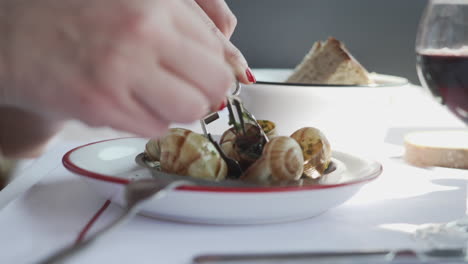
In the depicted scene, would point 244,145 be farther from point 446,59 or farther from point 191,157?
point 446,59

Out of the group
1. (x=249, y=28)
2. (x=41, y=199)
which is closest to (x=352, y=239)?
(x=41, y=199)

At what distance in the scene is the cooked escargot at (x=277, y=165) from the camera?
1.70 feet

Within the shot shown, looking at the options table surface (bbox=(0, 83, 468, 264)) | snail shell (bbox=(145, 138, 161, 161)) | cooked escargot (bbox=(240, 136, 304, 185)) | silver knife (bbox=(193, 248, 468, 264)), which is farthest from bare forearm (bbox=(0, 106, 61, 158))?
silver knife (bbox=(193, 248, 468, 264))

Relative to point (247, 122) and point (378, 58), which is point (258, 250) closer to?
point (247, 122)

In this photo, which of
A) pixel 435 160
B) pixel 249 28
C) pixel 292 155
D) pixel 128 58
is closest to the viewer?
pixel 128 58

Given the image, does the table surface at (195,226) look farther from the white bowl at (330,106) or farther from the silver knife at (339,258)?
the white bowl at (330,106)

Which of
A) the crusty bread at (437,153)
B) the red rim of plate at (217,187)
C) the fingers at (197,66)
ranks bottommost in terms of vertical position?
the crusty bread at (437,153)

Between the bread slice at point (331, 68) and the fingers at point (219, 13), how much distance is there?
0.26 m

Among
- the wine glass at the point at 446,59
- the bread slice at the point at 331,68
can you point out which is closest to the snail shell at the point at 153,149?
the wine glass at the point at 446,59

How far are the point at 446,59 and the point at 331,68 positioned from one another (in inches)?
18.7

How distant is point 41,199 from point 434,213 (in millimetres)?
388

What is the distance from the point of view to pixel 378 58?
2105mm

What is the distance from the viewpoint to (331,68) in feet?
3.33

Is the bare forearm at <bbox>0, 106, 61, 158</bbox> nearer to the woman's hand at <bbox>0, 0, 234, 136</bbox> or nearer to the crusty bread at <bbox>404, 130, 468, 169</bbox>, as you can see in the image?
the woman's hand at <bbox>0, 0, 234, 136</bbox>
